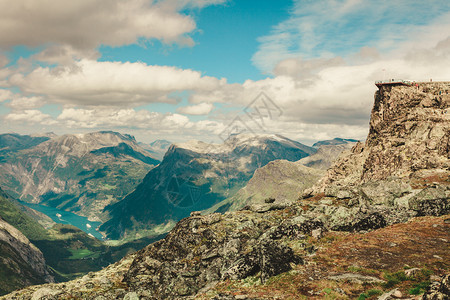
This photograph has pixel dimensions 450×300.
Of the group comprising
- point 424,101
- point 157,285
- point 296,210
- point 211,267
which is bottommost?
point 157,285

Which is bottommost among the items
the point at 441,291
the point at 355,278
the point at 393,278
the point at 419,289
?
the point at 355,278

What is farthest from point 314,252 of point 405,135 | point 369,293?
point 405,135

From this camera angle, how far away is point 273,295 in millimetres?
21984

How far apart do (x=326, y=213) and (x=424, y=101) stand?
67247 mm

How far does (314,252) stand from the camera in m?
31.2

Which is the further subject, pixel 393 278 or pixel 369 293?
pixel 393 278

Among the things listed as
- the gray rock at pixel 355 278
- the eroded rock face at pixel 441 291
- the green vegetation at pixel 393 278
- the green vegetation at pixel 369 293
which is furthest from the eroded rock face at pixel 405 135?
the eroded rock face at pixel 441 291

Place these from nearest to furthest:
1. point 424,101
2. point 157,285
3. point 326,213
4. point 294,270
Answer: point 294,270 → point 157,285 → point 326,213 → point 424,101

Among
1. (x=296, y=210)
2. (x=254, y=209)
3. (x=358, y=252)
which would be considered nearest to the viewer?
(x=358, y=252)

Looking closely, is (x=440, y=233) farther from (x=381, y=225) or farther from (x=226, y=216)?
(x=226, y=216)

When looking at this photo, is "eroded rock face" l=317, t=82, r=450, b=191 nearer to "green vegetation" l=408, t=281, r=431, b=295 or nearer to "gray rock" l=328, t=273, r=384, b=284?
"gray rock" l=328, t=273, r=384, b=284

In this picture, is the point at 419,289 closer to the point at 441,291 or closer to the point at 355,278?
the point at 355,278

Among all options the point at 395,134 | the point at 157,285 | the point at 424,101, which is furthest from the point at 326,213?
the point at 424,101

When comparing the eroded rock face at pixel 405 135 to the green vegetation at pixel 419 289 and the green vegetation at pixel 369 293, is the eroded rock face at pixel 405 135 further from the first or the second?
the green vegetation at pixel 369 293
